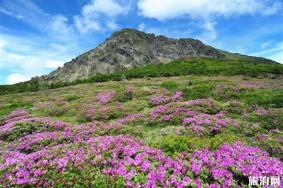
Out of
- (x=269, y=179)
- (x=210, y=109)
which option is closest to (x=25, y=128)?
(x=210, y=109)

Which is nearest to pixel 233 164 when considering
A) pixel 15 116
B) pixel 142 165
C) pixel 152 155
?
pixel 152 155

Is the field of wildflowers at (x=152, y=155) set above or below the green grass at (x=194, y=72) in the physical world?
below

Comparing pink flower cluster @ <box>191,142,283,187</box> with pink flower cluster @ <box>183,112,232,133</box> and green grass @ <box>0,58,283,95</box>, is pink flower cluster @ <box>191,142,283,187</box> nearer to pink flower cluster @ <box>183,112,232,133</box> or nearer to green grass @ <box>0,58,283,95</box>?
pink flower cluster @ <box>183,112,232,133</box>

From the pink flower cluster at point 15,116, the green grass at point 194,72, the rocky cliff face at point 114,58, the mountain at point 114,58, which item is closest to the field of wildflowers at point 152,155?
the pink flower cluster at point 15,116

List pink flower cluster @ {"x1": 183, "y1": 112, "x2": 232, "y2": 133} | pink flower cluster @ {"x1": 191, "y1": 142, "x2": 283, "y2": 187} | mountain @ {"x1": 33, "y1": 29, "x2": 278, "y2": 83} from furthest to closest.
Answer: mountain @ {"x1": 33, "y1": 29, "x2": 278, "y2": 83} → pink flower cluster @ {"x1": 183, "y1": 112, "x2": 232, "y2": 133} → pink flower cluster @ {"x1": 191, "y1": 142, "x2": 283, "y2": 187}

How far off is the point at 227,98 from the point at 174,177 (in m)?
15.2

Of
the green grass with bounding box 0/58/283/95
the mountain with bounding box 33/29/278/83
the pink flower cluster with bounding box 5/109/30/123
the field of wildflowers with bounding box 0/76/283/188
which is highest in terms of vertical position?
the mountain with bounding box 33/29/278/83

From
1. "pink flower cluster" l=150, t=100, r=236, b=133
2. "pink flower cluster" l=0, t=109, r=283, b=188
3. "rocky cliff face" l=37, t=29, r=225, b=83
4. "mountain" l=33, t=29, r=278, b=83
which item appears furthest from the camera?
"rocky cliff face" l=37, t=29, r=225, b=83

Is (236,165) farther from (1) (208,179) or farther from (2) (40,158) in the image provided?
(2) (40,158)

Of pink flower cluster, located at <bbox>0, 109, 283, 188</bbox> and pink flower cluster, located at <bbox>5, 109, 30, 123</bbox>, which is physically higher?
pink flower cluster, located at <bbox>0, 109, 283, 188</bbox>

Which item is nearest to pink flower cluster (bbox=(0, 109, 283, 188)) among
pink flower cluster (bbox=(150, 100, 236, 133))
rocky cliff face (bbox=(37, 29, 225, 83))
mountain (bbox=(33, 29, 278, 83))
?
pink flower cluster (bbox=(150, 100, 236, 133))

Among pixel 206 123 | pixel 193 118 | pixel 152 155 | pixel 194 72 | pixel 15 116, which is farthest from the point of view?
pixel 194 72

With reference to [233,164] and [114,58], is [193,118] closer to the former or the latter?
[233,164]

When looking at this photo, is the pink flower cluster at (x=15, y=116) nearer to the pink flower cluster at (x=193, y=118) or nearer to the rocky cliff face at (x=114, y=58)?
the pink flower cluster at (x=193, y=118)
